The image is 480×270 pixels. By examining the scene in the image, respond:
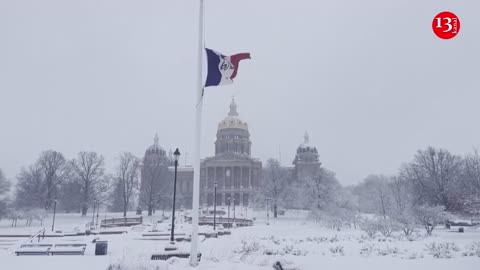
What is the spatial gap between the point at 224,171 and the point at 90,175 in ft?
114

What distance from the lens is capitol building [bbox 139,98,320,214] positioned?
73.1 m

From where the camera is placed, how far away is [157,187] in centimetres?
7038

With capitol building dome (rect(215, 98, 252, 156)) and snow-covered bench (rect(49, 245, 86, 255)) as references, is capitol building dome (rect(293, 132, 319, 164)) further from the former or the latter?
snow-covered bench (rect(49, 245, 86, 255))

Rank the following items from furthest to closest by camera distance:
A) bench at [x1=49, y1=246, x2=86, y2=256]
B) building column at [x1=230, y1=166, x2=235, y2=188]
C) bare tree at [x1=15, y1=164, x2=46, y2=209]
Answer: building column at [x1=230, y1=166, x2=235, y2=188] → bare tree at [x1=15, y1=164, x2=46, y2=209] → bench at [x1=49, y1=246, x2=86, y2=256]

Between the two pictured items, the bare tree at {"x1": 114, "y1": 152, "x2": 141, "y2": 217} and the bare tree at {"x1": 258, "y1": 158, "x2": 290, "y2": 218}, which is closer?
the bare tree at {"x1": 258, "y1": 158, "x2": 290, "y2": 218}

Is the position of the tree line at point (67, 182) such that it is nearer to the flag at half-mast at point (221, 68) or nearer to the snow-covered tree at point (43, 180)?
the snow-covered tree at point (43, 180)

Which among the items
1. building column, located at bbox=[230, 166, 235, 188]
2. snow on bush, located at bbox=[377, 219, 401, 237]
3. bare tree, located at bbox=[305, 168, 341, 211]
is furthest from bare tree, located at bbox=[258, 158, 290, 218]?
snow on bush, located at bbox=[377, 219, 401, 237]

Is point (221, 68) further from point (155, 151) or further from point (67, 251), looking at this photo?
point (155, 151)

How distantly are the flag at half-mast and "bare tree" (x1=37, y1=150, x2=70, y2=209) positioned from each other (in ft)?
196

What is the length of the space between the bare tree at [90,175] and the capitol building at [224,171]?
25.8 feet

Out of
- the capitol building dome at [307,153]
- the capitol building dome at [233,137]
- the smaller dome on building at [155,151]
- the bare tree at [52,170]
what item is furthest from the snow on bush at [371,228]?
the smaller dome on building at [155,151]

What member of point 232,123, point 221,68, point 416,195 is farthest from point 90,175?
point 221,68

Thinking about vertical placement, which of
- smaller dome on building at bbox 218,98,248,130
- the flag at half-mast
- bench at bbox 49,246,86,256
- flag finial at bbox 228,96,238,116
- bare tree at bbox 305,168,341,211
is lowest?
bench at bbox 49,246,86,256

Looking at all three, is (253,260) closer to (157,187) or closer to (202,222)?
(202,222)
